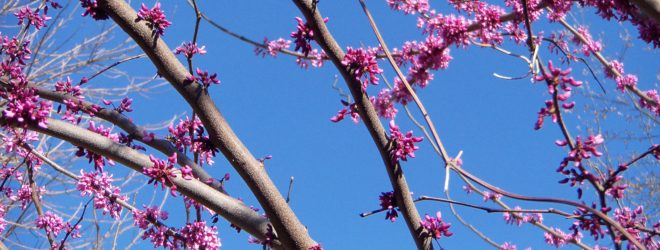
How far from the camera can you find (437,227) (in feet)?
8.14

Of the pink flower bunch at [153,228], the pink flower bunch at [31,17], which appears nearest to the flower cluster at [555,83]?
the pink flower bunch at [153,228]

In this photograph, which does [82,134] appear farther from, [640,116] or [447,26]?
[640,116]

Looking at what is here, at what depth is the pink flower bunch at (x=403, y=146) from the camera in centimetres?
244

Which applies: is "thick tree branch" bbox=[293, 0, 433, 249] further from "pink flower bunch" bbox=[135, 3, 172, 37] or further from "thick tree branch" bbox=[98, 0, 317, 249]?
"pink flower bunch" bbox=[135, 3, 172, 37]

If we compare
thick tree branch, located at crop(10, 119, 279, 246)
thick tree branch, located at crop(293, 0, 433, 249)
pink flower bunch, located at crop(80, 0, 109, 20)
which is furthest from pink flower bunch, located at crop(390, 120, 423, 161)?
pink flower bunch, located at crop(80, 0, 109, 20)

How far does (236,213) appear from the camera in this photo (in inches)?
106

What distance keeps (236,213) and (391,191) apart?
0.69 meters

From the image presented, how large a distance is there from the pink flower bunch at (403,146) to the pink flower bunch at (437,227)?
0.27 metres

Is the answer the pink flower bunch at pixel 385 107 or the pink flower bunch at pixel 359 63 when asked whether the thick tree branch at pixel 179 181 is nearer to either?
the pink flower bunch at pixel 359 63

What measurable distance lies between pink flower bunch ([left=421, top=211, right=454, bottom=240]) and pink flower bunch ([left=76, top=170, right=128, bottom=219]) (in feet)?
6.27

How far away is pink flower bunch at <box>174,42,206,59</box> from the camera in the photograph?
8.82 feet

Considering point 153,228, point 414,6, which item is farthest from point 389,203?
point 414,6

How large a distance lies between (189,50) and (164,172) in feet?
1.79

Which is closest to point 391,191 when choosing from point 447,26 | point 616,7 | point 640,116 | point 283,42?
point 616,7
